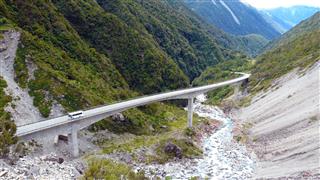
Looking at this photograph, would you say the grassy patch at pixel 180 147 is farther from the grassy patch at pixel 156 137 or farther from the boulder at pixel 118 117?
Result: the boulder at pixel 118 117

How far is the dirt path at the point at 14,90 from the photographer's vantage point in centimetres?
6406

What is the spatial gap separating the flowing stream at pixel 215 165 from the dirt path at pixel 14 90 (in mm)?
19808

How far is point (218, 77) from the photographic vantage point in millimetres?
175000

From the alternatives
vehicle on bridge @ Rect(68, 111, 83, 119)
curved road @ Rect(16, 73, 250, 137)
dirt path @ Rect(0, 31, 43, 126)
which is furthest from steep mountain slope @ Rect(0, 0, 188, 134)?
vehicle on bridge @ Rect(68, 111, 83, 119)

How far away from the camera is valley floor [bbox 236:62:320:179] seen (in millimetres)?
59938

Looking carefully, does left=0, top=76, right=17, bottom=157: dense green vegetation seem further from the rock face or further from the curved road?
the rock face

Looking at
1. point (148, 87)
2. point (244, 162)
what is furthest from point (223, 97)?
point (244, 162)

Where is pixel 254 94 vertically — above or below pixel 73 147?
above

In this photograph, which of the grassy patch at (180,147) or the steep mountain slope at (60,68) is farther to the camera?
the steep mountain slope at (60,68)

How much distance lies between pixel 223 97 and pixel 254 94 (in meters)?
23.0

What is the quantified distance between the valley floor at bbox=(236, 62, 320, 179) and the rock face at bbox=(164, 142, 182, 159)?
12.9 metres

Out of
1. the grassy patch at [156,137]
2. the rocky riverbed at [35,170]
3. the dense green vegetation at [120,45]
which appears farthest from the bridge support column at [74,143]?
the dense green vegetation at [120,45]

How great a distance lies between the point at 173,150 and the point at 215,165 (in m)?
7.63

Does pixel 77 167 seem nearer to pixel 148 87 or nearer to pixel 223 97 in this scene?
pixel 148 87
